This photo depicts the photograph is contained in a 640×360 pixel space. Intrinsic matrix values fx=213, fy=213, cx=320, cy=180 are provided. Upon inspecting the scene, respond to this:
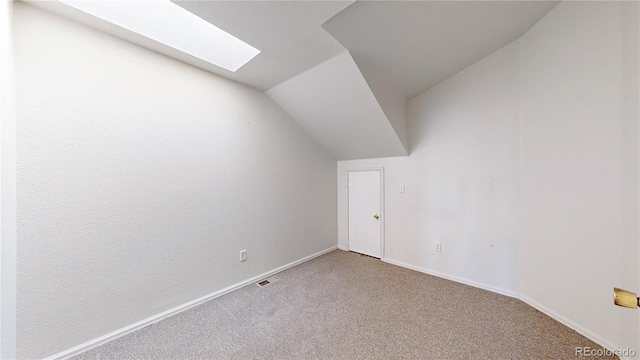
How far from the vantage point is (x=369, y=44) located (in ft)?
6.65

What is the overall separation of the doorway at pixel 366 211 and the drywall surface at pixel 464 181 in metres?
0.16

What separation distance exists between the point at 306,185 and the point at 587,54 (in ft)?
10.3

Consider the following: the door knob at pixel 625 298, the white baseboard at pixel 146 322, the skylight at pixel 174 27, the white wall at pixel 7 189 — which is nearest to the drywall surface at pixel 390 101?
the skylight at pixel 174 27

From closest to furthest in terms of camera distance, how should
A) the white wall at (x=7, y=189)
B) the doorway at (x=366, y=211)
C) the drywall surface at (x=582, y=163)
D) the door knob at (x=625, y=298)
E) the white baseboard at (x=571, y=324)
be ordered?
the door knob at (x=625, y=298) → the white wall at (x=7, y=189) → the drywall surface at (x=582, y=163) → the white baseboard at (x=571, y=324) → the doorway at (x=366, y=211)

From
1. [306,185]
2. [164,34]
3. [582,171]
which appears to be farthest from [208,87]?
[582,171]

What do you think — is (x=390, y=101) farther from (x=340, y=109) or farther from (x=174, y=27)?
(x=174, y=27)

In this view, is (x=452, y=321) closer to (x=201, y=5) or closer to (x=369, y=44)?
(x=369, y=44)

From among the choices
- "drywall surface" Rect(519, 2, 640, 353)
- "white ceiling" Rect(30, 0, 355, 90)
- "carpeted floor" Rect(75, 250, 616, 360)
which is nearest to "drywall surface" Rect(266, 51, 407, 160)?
"white ceiling" Rect(30, 0, 355, 90)

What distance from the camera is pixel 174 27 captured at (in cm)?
189

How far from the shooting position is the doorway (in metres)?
3.52

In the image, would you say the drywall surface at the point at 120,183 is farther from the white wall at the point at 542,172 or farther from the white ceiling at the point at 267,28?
the white wall at the point at 542,172

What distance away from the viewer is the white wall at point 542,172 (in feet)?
4.99

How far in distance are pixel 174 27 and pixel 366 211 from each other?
336 cm

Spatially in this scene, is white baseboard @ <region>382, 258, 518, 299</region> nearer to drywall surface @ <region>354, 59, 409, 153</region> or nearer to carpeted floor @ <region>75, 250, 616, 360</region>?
carpeted floor @ <region>75, 250, 616, 360</region>
